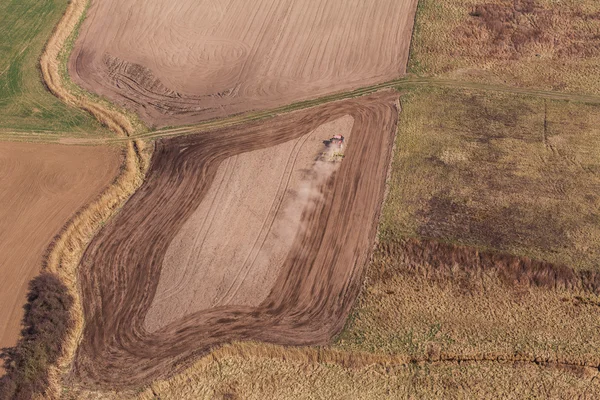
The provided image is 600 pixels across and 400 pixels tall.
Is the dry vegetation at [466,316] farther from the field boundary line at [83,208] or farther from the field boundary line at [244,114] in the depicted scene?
the field boundary line at [244,114]

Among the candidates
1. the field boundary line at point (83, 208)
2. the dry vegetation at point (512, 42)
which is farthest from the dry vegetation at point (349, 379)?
the dry vegetation at point (512, 42)

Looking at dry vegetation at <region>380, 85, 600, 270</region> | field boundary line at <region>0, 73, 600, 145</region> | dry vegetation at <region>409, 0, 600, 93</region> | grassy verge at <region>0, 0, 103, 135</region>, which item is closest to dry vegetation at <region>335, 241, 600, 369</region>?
dry vegetation at <region>380, 85, 600, 270</region>

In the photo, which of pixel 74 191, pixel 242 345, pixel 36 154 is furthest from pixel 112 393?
pixel 36 154

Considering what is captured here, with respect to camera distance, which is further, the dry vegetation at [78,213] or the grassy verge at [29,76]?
the grassy verge at [29,76]

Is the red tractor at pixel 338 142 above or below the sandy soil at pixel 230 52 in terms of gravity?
below

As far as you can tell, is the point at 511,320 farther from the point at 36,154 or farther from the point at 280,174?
the point at 36,154

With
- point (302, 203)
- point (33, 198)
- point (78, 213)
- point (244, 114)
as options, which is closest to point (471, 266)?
point (302, 203)
